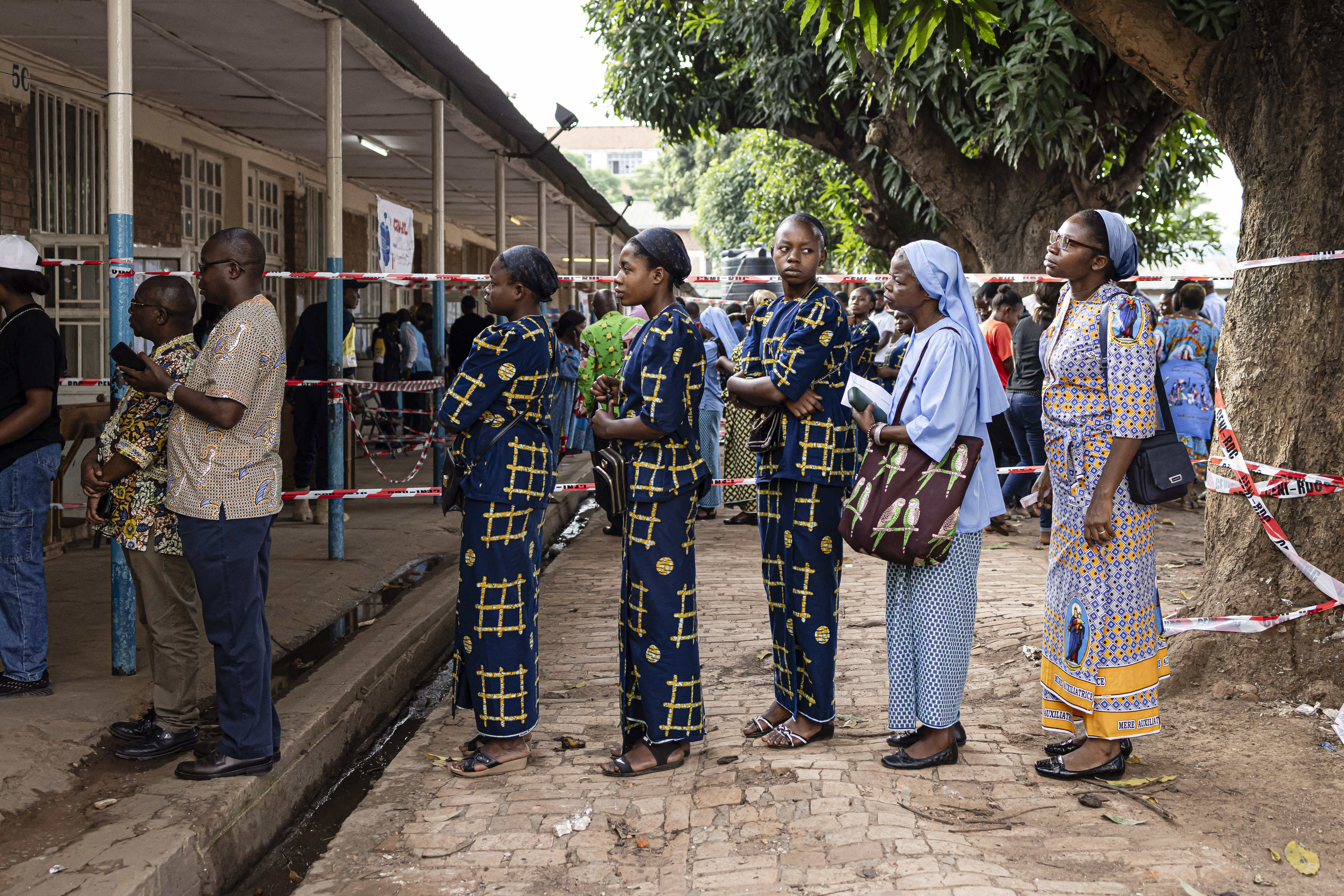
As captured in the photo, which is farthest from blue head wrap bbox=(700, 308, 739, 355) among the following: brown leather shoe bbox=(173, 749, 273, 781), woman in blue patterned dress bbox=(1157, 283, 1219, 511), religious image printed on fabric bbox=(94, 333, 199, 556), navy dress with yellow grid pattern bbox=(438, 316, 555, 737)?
brown leather shoe bbox=(173, 749, 273, 781)

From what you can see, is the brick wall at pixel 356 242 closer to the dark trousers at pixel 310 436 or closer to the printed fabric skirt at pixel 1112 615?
the dark trousers at pixel 310 436

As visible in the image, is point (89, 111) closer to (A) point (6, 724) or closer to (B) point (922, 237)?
(A) point (6, 724)

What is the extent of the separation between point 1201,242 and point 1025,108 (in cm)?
1291

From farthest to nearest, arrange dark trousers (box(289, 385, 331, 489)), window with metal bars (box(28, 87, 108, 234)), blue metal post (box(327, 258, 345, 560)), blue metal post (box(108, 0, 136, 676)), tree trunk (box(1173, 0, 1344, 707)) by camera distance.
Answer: dark trousers (box(289, 385, 331, 489)) < window with metal bars (box(28, 87, 108, 234)) < blue metal post (box(327, 258, 345, 560)) < blue metal post (box(108, 0, 136, 676)) < tree trunk (box(1173, 0, 1344, 707))

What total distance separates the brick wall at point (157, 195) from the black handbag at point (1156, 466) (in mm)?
9700

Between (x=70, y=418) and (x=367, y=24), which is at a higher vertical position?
(x=367, y=24)

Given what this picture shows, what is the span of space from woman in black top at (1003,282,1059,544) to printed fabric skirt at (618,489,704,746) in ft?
18.0

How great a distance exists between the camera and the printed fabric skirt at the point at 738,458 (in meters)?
10.2

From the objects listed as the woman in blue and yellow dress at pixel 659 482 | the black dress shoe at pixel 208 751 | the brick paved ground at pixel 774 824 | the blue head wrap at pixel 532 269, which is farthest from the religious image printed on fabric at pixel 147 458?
the woman in blue and yellow dress at pixel 659 482

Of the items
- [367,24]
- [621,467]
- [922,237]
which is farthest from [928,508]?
[922,237]

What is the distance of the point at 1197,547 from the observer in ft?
30.0

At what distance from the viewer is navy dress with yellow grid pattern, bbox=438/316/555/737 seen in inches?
159

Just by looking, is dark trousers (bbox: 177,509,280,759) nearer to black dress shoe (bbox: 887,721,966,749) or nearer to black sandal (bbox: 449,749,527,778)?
black sandal (bbox: 449,749,527,778)

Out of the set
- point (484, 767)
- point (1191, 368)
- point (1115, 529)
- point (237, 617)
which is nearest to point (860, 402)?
point (1115, 529)
